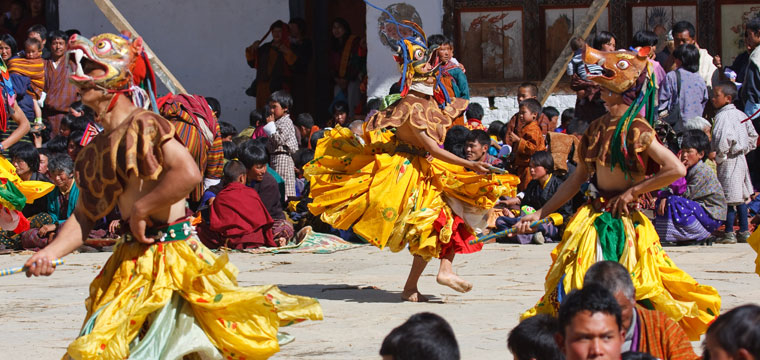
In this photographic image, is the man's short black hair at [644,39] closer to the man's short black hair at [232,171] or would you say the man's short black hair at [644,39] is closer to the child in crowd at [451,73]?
the child in crowd at [451,73]

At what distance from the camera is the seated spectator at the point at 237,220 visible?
10.7m

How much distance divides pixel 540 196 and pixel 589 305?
737cm

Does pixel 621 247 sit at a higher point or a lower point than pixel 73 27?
lower

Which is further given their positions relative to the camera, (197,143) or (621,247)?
(197,143)

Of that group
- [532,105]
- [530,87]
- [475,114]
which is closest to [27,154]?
[475,114]

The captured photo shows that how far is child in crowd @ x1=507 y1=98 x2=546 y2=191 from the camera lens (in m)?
11.4

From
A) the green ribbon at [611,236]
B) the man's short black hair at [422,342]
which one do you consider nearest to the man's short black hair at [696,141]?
the green ribbon at [611,236]

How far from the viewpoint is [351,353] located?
5.81 m

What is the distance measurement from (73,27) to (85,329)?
35.7 feet

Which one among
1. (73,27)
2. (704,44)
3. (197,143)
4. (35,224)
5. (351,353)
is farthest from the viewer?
(73,27)

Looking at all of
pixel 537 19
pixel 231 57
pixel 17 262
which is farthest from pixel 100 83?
pixel 231 57

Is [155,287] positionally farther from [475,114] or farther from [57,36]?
[57,36]

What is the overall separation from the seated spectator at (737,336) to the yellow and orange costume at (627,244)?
6.61ft

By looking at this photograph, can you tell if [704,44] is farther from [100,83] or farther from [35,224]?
[100,83]
